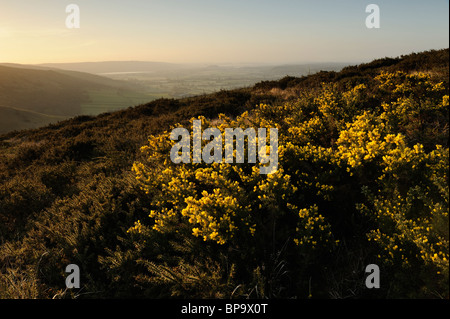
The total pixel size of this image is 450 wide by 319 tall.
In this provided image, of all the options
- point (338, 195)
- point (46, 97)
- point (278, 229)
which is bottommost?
point (278, 229)

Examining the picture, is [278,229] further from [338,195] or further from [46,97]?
[46,97]

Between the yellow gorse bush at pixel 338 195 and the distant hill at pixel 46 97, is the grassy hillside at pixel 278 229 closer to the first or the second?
the yellow gorse bush at pixel 338 195

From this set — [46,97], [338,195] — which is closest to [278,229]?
[338,195]

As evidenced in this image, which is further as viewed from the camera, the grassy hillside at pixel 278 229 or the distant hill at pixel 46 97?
the distant hill at pixel 46 97

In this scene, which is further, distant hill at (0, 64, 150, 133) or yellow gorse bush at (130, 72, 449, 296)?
→ distant hill at (0, 64, 150, 133)

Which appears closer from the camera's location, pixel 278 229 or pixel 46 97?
pixel 278 229

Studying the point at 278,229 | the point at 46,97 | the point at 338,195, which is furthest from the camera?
the point at 46,97

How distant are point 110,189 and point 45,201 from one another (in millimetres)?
2149

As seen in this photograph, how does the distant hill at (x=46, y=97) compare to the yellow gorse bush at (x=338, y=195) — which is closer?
the yellow gorse bush at (x=338, y=195)

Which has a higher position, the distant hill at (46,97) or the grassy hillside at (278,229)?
the distant hill at (46,97)

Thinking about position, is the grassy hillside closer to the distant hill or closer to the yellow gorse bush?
the yellow gorse bush

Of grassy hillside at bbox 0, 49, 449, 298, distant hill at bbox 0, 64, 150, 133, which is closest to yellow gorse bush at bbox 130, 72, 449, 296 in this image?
grassy hillside at bbox 0, 49, 449, 298

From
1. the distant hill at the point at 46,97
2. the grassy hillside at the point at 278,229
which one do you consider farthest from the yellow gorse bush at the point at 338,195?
the distant hill at the point at 46,97
